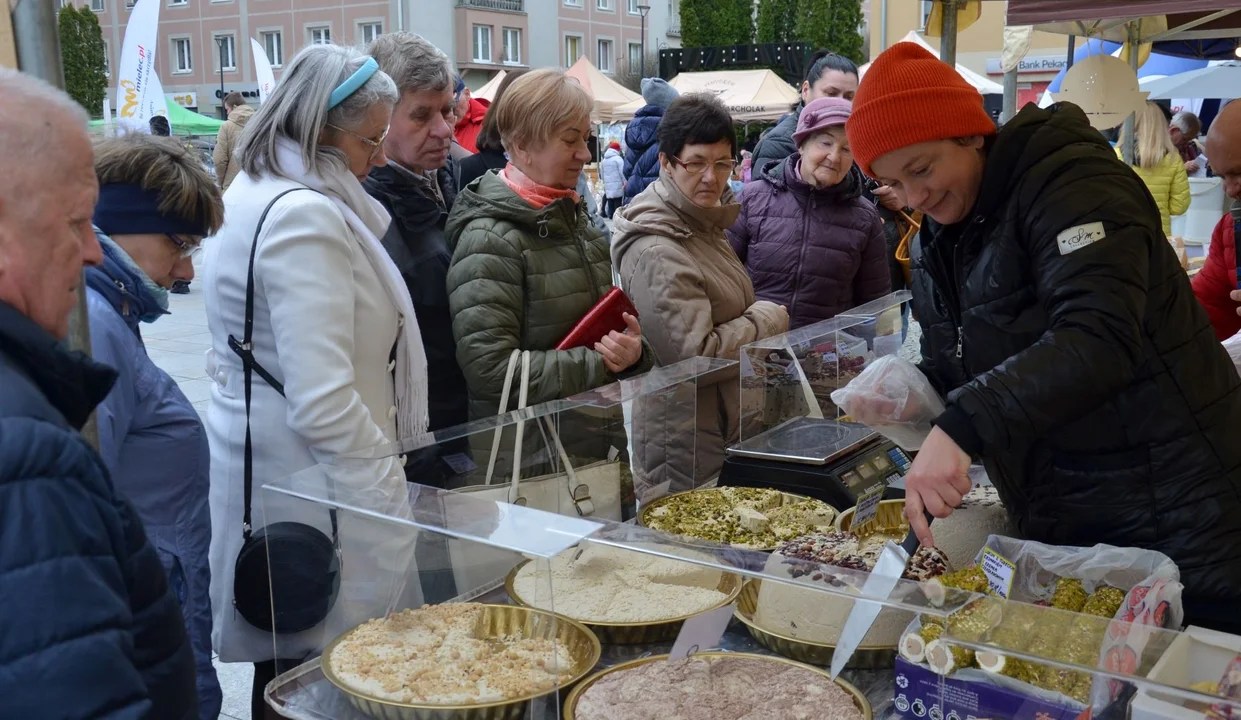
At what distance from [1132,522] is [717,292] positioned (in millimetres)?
1571

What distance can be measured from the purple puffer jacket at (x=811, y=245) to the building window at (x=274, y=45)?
112ft

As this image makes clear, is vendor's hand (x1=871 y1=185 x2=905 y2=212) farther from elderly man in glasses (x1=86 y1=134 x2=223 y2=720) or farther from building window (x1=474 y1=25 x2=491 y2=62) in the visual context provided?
building window (x1=474 y1=25 x2=491 y2=62)

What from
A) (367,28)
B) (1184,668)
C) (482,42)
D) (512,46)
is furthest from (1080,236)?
(512,46)

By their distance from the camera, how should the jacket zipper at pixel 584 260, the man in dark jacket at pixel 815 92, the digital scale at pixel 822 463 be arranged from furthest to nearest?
1. the man in dark jacket at pixel 815 92
2. the jacket zipper at pixel 584 260
3. the digital scale at pixel 822 463

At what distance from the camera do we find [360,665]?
70.5 inches

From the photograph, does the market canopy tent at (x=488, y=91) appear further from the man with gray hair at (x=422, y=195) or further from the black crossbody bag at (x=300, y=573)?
the black crossbody bag at (x=300, y=573)

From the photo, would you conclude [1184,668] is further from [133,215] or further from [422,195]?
[422,195]

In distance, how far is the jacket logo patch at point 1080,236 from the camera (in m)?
1.76

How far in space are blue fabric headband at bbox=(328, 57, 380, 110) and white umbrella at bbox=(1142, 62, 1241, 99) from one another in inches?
377

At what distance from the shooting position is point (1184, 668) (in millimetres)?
1419

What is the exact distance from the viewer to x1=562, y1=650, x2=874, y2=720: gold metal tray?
167 centimetres

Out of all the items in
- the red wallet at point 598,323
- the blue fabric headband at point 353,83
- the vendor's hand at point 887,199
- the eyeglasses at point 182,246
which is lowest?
the red wallet at point 598,323

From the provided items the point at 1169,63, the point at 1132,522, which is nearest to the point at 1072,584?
the point at 1132,522

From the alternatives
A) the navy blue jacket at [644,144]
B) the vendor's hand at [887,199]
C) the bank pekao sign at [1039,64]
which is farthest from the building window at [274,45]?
the vendor's hand at [887,199]
